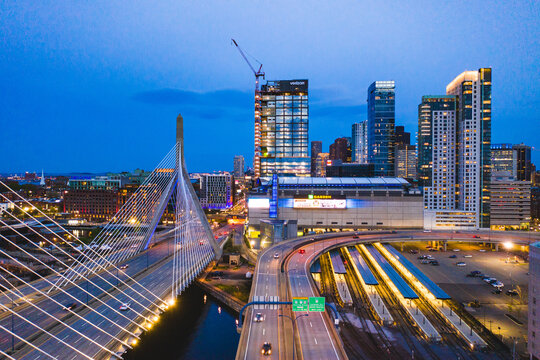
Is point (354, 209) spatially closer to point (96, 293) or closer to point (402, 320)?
point (402, 320)

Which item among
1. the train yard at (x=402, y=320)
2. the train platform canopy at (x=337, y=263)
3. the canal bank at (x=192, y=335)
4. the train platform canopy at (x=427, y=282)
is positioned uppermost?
the train platform canopy at (x=427, y=282)

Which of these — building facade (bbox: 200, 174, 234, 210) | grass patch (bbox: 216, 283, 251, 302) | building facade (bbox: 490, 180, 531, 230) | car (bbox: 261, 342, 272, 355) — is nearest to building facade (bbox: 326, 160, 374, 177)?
building facade (bbox: 200, 174, 234, 210)

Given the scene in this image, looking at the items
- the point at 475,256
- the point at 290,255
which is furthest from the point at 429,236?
the point at 290,255

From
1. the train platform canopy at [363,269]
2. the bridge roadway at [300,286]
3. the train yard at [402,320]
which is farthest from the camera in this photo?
the train platform canopy at [363,269]

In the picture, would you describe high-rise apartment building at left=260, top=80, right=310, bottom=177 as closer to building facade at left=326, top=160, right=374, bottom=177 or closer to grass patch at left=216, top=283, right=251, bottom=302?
building facade at left=326, top=160, right=374, bottom=177

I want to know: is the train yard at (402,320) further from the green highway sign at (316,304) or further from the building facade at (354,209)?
the building facade at (354,209)

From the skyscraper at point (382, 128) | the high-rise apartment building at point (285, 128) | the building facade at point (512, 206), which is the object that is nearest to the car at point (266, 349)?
the building facade at point (512, 206)

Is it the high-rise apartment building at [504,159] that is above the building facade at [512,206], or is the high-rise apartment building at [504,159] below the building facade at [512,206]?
above
